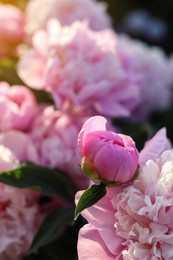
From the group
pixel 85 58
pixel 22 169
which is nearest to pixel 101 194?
pixel 22 169

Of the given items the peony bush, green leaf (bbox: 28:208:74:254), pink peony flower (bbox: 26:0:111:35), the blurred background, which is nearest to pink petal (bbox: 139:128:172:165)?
the peony bush

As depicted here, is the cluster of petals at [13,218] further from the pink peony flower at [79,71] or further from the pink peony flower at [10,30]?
the pink peony flower at [10,30]

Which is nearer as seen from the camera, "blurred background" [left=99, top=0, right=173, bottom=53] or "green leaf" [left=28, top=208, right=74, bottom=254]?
"green leaf" [left=28, top=208, right=74, bottom=254]

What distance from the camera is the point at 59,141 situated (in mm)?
699

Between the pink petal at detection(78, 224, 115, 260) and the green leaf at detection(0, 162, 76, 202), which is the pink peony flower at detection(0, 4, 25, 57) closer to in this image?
the green leaf at detection(0, 162, 76, 202)

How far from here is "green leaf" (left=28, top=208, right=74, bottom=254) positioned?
1.93 feet

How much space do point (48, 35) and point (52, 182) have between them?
0.22 m

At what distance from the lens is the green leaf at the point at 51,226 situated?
23.2 inches

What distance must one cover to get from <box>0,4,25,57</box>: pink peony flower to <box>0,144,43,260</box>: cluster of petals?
299 millimetres

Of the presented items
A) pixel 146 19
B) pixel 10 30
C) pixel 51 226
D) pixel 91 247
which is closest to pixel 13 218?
pixel 51 226

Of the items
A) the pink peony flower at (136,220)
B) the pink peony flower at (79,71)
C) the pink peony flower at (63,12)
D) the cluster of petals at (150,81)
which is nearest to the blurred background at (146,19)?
the cluster of petals at (150,81)

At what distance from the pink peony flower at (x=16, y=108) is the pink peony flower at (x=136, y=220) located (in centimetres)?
22

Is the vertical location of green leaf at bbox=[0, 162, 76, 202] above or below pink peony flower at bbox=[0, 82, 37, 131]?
below

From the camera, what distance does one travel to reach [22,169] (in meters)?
0.63
